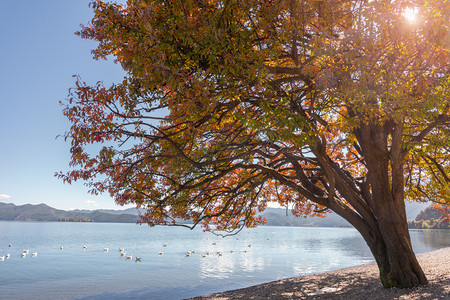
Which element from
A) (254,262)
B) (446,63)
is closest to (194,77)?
(446,63)

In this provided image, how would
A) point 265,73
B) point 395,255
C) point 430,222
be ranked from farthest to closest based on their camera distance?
point 430,222 < point 395,255 < point 265,73

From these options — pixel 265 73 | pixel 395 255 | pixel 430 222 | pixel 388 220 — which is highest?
pixel 265 73

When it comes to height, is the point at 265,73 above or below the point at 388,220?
above

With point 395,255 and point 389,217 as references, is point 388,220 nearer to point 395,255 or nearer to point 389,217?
point 389,217

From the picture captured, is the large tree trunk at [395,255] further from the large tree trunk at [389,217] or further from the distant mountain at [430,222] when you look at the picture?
the distant mountain at [430,222]

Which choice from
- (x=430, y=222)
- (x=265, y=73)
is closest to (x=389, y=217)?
(x=265, y=73)

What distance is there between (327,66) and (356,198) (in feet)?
17.9

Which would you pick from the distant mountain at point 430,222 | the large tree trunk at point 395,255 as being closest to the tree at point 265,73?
the large tree trunk at point 395,255

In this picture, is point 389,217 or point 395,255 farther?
point 389,217

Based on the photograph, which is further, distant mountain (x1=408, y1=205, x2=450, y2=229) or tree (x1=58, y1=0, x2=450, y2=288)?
distant mountain (x1=408, y1=205, x2=450, y2=229)

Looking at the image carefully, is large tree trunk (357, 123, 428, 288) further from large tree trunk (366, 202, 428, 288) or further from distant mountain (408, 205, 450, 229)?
distant mountain (408, 205, 450, 229)

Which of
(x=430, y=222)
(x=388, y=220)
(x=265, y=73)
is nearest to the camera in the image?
(x=265, y=73)

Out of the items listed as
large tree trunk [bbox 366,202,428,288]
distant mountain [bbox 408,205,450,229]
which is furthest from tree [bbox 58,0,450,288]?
distant mountain [bbox 408,205,450,229]

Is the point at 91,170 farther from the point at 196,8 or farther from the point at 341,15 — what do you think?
the point at 341,15
